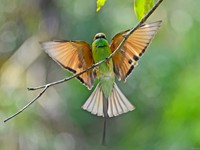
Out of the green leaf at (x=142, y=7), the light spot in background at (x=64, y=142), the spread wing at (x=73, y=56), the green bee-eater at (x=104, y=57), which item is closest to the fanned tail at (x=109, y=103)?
the green bee-eater at (x=104, y=57)

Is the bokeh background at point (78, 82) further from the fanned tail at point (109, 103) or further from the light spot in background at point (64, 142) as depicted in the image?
the fanned tail at point (109, 103)

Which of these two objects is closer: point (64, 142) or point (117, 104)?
point (117, 104)

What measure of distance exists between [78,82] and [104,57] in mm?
2428

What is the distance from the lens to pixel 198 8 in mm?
3600

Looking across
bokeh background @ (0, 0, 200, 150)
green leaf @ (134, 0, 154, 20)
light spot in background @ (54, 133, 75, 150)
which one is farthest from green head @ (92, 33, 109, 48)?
light spot in background @ (54, 133, 75, 150)

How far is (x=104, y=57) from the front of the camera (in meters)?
1.67

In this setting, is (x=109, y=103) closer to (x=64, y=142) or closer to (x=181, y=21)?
(x=181, y=21)

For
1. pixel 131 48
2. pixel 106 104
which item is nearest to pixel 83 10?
pixel 106 104

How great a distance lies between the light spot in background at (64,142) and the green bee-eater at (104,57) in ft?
7.68

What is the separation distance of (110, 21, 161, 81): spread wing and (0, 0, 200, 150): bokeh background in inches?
53.2

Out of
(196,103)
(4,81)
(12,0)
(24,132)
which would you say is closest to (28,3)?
(12,0)

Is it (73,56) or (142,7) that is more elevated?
(142,7)

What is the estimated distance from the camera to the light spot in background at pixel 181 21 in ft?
11.8

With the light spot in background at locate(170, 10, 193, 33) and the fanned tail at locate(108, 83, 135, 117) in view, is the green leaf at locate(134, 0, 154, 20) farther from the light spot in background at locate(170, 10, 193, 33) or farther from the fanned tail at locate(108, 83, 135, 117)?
the light spot in background at locate(170, 10, 193, 33)
